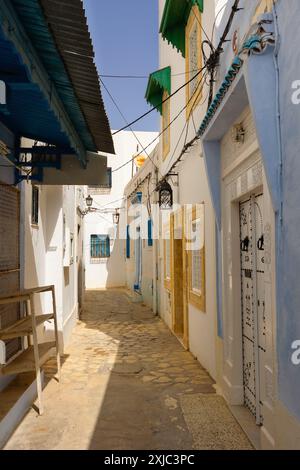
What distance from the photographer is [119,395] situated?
4863 mm

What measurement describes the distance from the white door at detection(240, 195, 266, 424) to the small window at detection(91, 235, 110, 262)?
597 inches

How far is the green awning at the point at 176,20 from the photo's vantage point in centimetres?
669

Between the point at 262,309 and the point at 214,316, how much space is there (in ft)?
4.71

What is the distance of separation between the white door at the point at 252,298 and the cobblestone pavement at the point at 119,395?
584mm

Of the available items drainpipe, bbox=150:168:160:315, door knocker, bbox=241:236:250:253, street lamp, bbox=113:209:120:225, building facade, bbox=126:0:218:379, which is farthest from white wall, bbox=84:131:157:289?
door knocker, bbox=241:236:250:253

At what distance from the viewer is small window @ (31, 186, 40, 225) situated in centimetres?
623

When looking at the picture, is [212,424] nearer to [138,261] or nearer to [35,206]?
[35,206]

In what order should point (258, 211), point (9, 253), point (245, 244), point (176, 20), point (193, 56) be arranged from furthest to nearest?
point (176, 20) < point (193, 56) < point (9, 253) < point (245, 244) < point (258, 211)

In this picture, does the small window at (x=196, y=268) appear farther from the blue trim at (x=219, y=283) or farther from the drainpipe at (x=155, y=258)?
the drainpipe at (x=155, y=258)

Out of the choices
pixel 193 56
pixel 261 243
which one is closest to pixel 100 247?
pixel 193 56

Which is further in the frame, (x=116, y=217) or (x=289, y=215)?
(x=116, y=217)

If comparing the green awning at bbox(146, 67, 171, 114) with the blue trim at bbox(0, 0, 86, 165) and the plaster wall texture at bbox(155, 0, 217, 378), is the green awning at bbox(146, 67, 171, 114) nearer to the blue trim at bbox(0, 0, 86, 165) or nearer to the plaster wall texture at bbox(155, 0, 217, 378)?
the plaster wall texture at bbox(155, 0, 217, 378)

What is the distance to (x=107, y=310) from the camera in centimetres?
1215

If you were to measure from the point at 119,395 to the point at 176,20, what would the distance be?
6.71 meters
